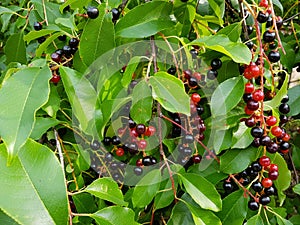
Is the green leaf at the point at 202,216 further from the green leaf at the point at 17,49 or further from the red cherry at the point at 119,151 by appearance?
the green leaf at the point at 17,49

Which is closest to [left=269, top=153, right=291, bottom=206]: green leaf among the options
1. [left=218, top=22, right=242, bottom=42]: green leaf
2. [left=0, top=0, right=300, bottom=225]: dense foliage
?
[left=0, top=0, right=300, bottom=225]: dense foliage

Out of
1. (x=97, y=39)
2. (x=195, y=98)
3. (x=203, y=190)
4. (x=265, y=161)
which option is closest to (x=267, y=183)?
(x=265, y=161)

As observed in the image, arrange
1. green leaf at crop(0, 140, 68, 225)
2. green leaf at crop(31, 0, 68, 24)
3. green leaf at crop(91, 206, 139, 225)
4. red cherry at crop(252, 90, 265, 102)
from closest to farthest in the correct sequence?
green leaf at crop(0, 140, 68, 225)
green leaf at crop(91, 206, 139, 225)
red cherry at crop(252, 90, 265, 102)
green leaf at crop(31, 0, 68, 24)

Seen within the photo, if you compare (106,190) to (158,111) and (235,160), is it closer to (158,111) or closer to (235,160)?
(158,111)

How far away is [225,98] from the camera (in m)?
0.97

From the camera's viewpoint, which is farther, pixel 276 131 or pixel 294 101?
pixel 294 101

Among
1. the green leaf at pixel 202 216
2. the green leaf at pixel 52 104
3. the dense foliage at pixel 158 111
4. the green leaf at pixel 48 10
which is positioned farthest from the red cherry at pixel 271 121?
the green leaf at pixel 48 10

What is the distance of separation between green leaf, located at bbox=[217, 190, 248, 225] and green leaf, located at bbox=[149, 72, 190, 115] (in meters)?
0.32

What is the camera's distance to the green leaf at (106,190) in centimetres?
88

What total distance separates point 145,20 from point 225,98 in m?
0.26

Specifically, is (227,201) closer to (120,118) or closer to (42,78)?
(120,118)

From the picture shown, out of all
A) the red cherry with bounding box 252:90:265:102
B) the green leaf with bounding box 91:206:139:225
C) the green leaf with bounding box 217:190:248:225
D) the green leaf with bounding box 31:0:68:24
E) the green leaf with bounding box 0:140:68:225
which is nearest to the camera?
the green leaf with bounding box 0:140:68:225

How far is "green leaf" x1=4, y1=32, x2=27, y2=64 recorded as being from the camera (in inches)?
51.8

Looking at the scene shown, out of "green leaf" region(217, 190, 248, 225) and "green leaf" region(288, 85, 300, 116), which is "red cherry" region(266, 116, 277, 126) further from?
"green leaf" region(288, 85, 300, 116)
